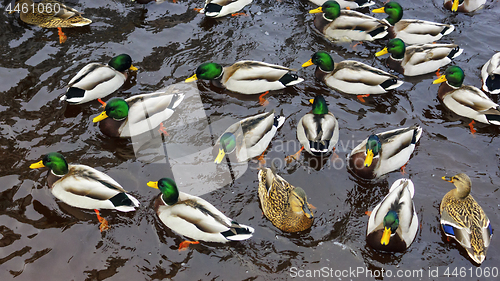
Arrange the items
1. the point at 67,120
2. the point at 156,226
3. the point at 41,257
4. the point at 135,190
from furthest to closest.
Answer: the point at 67,120 → the point at 135,190 → the point at 156,226 → the point at 41,257

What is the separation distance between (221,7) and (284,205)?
18.3 feet

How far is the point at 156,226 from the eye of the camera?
18.9 ft

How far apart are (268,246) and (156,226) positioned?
1684 millimetres

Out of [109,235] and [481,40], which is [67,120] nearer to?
[109,235]

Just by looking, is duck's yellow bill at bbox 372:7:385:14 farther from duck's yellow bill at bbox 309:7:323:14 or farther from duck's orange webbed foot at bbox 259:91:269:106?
duck's orange webbed foot at bbox 259:91:269:106

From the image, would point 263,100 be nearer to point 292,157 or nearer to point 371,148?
point 292,157

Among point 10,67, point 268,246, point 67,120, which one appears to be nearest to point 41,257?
point 67,120

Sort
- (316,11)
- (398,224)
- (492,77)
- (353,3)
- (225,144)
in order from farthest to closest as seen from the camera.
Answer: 1. (353,3)
2. (316,11)
3. (492,77)
4. (225,144)
5. (398,224)

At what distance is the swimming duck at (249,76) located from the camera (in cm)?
758

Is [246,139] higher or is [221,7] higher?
[221,7]

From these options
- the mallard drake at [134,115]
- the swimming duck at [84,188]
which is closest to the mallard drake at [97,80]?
the mallard drake at [134,115]

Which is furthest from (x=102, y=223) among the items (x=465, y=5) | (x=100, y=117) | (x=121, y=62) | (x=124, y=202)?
(x=465, y=5)

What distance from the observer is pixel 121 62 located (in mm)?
7648

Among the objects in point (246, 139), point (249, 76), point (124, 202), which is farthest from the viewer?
point (249, 76)
